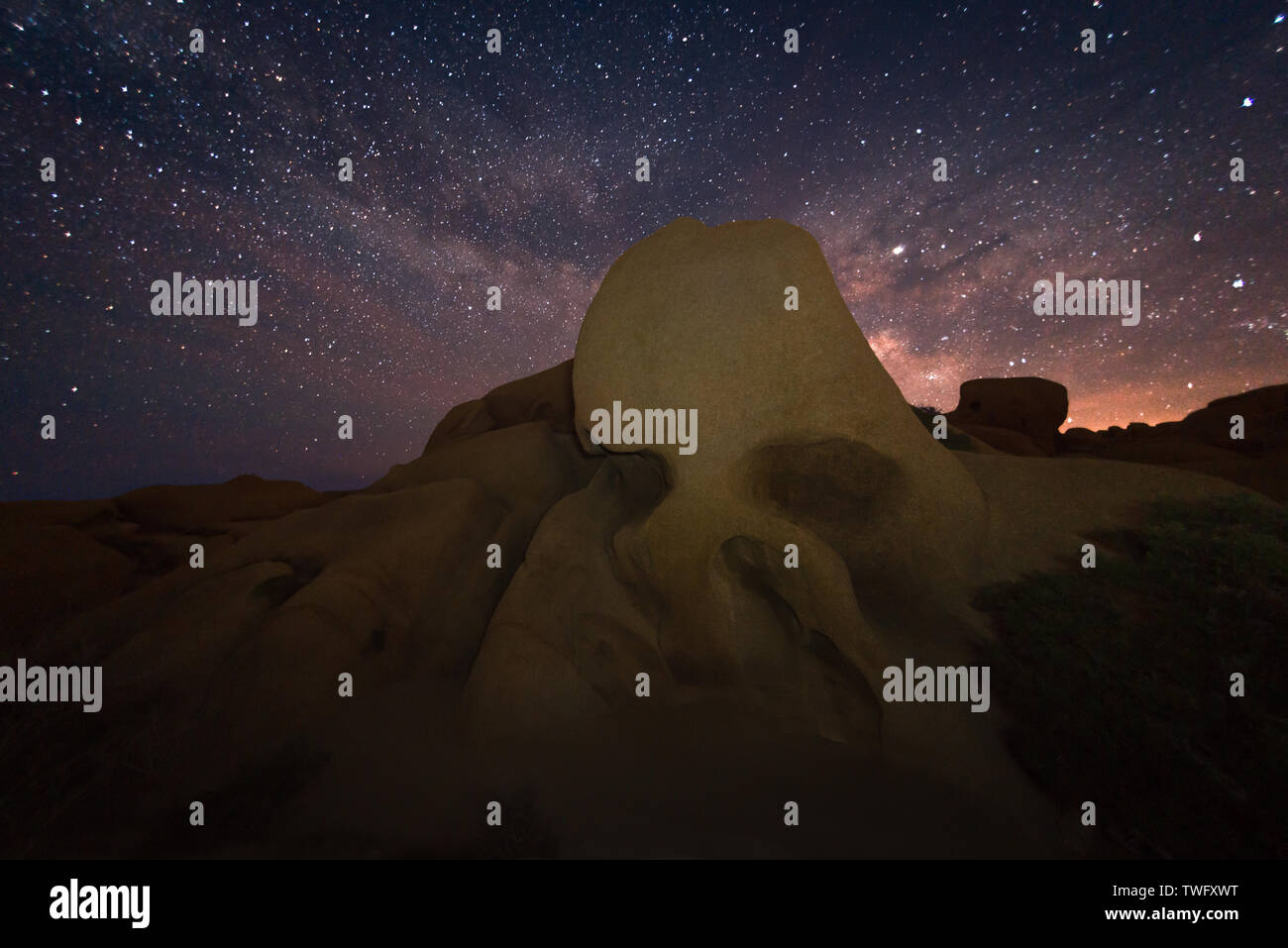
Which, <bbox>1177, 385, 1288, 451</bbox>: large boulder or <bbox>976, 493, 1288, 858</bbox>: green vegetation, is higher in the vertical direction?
<bbox>1177, 385, 1288, 451</bbox>: large boulder

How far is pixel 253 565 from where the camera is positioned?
8336 mm

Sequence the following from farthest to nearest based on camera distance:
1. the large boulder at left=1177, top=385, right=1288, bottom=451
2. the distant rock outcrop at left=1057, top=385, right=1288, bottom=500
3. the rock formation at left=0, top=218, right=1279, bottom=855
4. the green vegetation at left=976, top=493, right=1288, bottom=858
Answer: the large boulder at left=1177, top=385, right=1288, bottom=451, the distant rock outcrop at left=1057, top=385, right=1288, bottom=500, the rock formation at left=0, top=218, right=1279, bottom=855, the green vegetation at left=976, top=493, right=1288, bottom=858

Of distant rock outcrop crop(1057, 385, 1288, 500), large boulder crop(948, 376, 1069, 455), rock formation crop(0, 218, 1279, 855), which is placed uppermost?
large boulder crop(948, 376, 1069, 455)

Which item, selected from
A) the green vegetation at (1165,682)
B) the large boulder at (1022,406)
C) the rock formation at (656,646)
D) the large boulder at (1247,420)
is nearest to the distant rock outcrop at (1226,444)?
the large boulder at (1247,420)

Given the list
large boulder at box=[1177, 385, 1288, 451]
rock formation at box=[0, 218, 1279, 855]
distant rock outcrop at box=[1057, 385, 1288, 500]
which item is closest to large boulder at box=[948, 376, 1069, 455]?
distant rock outcrop at box=[1057, 385, 1288, 500]

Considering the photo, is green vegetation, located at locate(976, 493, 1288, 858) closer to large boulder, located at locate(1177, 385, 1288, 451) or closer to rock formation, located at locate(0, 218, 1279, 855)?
rock formation, located at locate(0, 218, 1279, 855)

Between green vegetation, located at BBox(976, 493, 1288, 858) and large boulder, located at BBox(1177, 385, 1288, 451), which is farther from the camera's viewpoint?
large boulder, located at BBox(1177, 385, 1288, 451)

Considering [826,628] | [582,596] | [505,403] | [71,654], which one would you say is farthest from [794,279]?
[505,403]

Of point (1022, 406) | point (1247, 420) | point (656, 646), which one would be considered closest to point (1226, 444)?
point (1247, 420)

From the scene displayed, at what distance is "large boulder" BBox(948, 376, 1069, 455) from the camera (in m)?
27.9

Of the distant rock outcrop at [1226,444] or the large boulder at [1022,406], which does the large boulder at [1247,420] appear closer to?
the distant rock outcrop at [1226,444]

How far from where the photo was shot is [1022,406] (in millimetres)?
28078

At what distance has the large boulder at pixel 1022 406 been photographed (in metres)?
27.9
